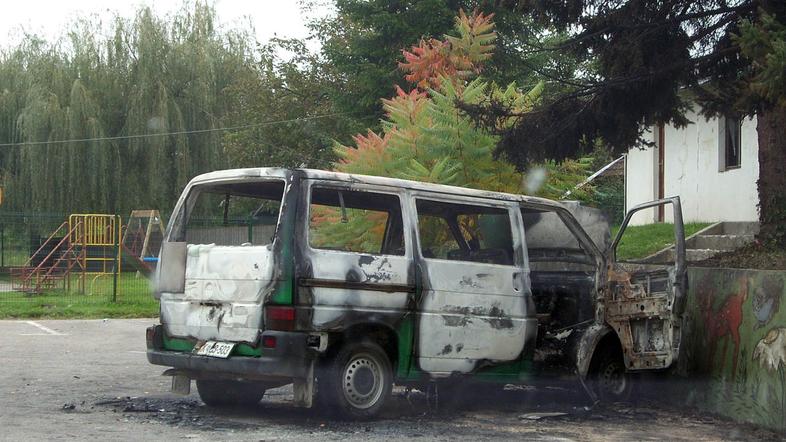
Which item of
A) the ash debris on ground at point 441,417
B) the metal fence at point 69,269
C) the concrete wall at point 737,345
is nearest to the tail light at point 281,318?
the ash debris on ground at point 441,417

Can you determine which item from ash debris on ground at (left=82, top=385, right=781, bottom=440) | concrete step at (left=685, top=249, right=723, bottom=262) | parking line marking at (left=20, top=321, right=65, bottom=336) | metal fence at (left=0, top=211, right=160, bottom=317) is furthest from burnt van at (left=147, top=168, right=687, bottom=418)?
metal fence at (left=0, top=211, right=160, bottom=317)

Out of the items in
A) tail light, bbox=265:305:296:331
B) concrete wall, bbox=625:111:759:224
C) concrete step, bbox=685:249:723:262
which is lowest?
tail light, bbox=265:305:296:331

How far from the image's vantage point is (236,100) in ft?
126

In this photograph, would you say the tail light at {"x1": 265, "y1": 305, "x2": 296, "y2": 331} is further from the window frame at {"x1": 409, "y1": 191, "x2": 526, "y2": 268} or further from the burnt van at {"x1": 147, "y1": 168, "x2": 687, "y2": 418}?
the window frame at {"x1": 409, "y1": 191, "x2": 526, "y2": 268}

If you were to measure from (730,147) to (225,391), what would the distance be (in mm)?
15138

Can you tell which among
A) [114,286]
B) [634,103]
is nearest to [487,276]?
[634,103]

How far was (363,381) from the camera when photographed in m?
7.94

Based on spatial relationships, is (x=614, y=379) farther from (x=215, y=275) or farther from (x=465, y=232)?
(x=215, y=275)

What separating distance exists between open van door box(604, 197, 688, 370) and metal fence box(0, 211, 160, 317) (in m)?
13.1

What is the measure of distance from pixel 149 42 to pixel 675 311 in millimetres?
30462

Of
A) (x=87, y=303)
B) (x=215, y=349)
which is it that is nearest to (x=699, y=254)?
(x=215, y=349)

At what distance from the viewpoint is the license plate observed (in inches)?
302

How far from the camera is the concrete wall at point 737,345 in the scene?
26.6ft

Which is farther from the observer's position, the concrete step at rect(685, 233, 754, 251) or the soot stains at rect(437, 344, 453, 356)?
the concrete step at rect(685, 233, 754, 251)
